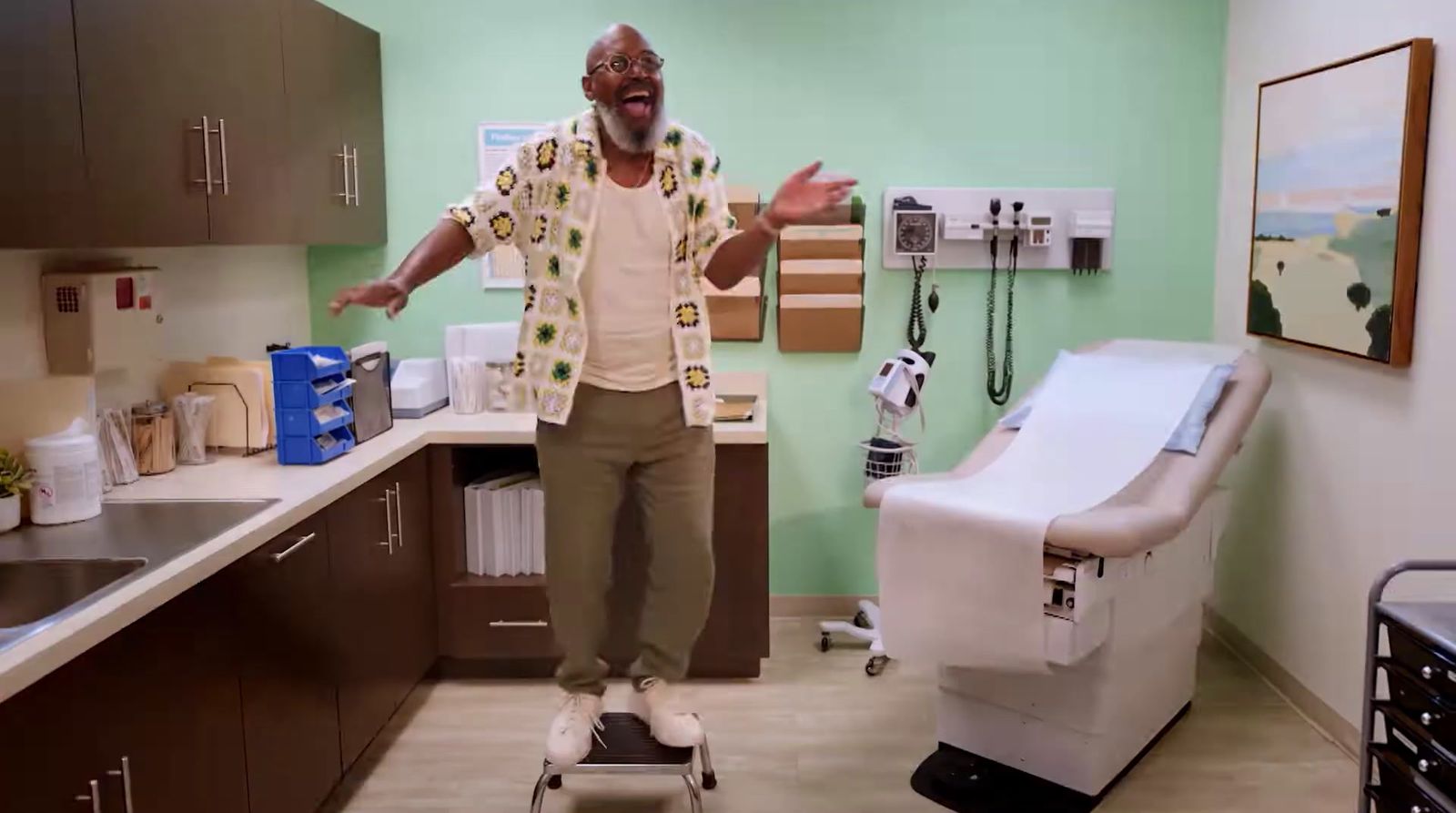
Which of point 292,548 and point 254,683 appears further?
point 292,548

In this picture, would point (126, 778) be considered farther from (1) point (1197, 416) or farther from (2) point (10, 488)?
(1) point (1197, 416)

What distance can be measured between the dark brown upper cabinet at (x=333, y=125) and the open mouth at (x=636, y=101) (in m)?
1.28

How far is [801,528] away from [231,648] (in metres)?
2.22

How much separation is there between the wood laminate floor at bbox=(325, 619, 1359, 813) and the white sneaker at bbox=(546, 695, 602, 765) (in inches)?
16.0

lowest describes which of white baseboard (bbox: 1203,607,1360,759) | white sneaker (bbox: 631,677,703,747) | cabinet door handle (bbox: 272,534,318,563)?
white baseboard (bbox: 1203,607,1360,759)

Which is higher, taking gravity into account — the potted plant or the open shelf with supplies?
the open shelf with supplies

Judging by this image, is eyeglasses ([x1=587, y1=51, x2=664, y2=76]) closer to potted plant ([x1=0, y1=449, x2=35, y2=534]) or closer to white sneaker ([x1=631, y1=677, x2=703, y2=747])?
white sneaker ([x1=631, y1=677, x2=703, y2=747])

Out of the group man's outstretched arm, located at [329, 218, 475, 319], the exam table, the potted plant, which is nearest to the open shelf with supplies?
the exam table

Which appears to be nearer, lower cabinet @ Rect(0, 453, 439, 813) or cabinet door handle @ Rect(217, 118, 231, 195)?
lower cabinet @ Rect(0, 453, 439, 813)

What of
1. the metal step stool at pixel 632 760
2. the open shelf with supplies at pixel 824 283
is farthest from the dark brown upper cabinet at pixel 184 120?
the open shelf with supplies at pixel 824 283

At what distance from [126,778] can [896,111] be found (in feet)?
9.74

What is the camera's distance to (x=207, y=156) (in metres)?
2.53

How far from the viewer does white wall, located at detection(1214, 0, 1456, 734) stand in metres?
2.59

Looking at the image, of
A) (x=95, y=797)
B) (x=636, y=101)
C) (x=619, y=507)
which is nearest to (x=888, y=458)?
(x=619, y=507)
